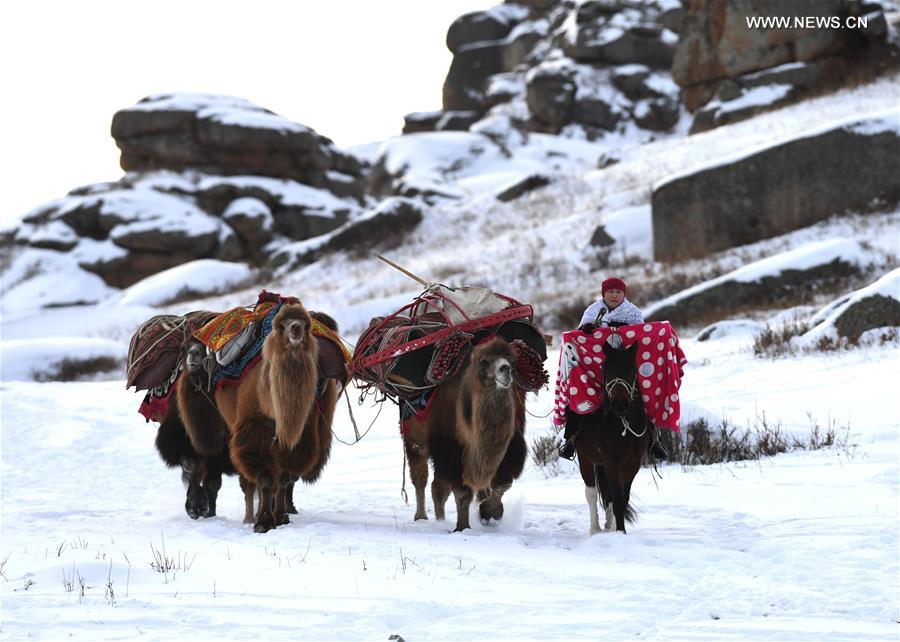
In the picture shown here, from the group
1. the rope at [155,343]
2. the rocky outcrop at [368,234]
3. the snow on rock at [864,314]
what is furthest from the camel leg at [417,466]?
the rocky outcrop at [368,234]

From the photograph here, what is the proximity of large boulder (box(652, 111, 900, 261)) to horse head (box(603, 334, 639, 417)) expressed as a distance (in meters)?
15.8

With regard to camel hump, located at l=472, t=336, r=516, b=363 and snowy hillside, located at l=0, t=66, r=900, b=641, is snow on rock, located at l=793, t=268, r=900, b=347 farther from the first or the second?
camel hump, located at l=472, t=336, r=516, b=363

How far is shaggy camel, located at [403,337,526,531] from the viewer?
6.69 metres

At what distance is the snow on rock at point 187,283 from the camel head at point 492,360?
30237 millimetres

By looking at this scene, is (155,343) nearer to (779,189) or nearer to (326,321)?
(326,321)

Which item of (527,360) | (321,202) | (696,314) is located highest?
(321,202)

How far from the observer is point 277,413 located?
7.14m

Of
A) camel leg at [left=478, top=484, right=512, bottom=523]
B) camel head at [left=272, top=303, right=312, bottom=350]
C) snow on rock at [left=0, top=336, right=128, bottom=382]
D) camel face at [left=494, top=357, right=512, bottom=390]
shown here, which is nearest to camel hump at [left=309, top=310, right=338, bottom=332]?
camel head at [left=272, top=303, right=312, bottom=350]

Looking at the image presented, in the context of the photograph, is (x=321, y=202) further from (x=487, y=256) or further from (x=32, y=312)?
(x=487, y=256)

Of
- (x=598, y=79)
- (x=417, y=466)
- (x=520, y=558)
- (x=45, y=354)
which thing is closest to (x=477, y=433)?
(x=520, y=558)

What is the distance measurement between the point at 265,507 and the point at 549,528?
2.24 metres

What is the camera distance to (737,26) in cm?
3303

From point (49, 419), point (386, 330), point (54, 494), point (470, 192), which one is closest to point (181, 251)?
point (470, 192)

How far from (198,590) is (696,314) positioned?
13.5 metres
